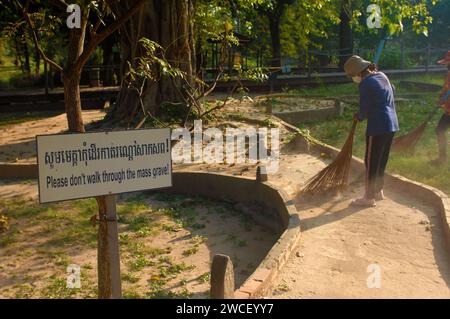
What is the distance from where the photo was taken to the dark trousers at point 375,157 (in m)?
6.61

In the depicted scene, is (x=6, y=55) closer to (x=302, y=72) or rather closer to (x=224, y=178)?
(x=302, y=72)

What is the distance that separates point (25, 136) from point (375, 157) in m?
8.76

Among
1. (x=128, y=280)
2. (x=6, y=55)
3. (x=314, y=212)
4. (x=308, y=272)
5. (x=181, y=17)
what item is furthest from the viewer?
(x=6, y=55)

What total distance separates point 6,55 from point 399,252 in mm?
45587

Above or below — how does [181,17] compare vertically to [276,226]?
above

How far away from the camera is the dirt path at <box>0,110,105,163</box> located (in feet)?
35.4

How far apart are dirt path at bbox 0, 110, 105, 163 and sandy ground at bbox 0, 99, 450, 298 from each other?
5575 mm

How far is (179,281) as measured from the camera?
5.68 m

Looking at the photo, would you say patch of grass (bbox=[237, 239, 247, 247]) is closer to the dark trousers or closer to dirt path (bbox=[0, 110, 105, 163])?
the dark trousers

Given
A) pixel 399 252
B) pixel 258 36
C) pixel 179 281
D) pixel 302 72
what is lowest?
pixel 179 281

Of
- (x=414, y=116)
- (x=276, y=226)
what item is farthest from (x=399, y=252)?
(x=414, y=116)

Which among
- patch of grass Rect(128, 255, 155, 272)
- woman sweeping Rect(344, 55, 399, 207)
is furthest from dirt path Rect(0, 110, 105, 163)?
woman sweeping Rect(344, 55, 399, 207)

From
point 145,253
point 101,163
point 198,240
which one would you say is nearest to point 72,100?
point 101,163

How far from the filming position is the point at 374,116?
256 inches
